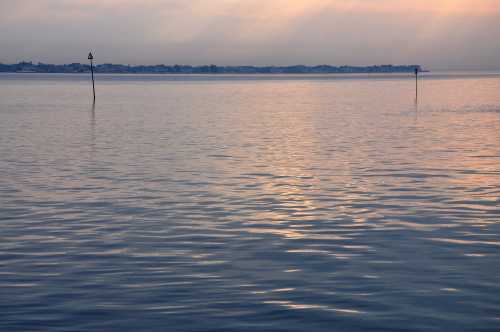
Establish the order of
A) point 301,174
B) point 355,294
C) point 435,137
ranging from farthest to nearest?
point 435,137 < point 301,174 < point 355,294

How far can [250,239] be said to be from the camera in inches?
643

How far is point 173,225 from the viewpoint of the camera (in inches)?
704

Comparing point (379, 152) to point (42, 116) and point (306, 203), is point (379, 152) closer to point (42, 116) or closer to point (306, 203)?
point (306, 203)

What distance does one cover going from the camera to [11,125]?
5309 centimetres

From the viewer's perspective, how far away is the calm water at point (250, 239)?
11297 millimetres

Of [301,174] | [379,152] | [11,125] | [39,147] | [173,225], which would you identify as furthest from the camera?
[11,125]

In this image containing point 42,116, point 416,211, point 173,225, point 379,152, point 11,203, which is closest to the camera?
point 173,225

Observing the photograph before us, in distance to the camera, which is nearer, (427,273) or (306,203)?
(427,273)

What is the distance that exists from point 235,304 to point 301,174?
51.6 feet

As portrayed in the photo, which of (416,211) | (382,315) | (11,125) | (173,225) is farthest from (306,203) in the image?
(11,125)

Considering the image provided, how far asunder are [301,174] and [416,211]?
7977 mm

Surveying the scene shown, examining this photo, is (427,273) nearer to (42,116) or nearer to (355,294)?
(355,294)

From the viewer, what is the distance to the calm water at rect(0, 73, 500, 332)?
1130cm

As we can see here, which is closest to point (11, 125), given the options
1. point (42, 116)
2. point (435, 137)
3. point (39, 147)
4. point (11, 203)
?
point (42, 116)
